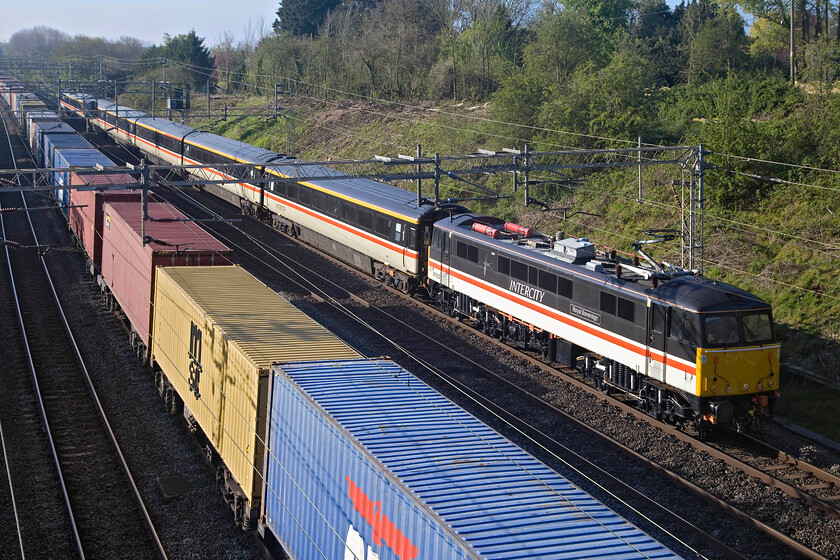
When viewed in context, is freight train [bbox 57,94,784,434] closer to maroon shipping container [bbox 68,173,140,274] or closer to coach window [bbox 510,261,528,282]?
coach window [bbox 510,261,528,282]

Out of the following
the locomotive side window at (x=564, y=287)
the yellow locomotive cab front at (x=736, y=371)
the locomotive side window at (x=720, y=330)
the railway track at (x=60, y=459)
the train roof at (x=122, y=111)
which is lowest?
the railway track at (x=60, y=459)

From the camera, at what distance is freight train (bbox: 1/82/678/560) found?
758cm

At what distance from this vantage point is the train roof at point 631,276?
16.5 meters

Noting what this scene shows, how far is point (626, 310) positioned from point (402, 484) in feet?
36.2

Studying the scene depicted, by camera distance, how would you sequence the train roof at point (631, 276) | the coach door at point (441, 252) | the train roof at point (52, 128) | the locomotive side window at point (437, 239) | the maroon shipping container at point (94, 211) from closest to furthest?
the train roof at point (631, 276)
the coach door at point (441, 252)
the locomotive side window at point (437, 239)
the maroon shipping container at point (94, 211)
the train roof at point (52, 128)

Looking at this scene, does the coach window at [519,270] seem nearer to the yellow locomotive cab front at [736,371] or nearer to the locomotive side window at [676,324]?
the locomotive side window at [676,324]

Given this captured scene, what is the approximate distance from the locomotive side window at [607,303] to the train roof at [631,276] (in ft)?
0.85

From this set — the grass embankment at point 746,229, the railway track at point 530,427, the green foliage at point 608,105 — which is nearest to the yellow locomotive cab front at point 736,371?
the railway track at point 530,427

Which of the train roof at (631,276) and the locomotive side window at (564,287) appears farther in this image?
the locomotive side window at (564,287)

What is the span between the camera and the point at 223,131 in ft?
250

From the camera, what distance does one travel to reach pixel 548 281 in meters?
20.7

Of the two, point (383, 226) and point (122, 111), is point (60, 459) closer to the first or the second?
point (383, 226)

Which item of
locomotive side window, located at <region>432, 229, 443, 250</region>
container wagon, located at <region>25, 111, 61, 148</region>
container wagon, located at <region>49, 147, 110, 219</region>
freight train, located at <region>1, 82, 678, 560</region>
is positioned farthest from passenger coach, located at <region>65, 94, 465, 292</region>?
container wagon, located at <region>25, 111, 61, 148</region>

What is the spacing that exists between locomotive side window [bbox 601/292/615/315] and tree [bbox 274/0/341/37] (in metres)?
86.1
